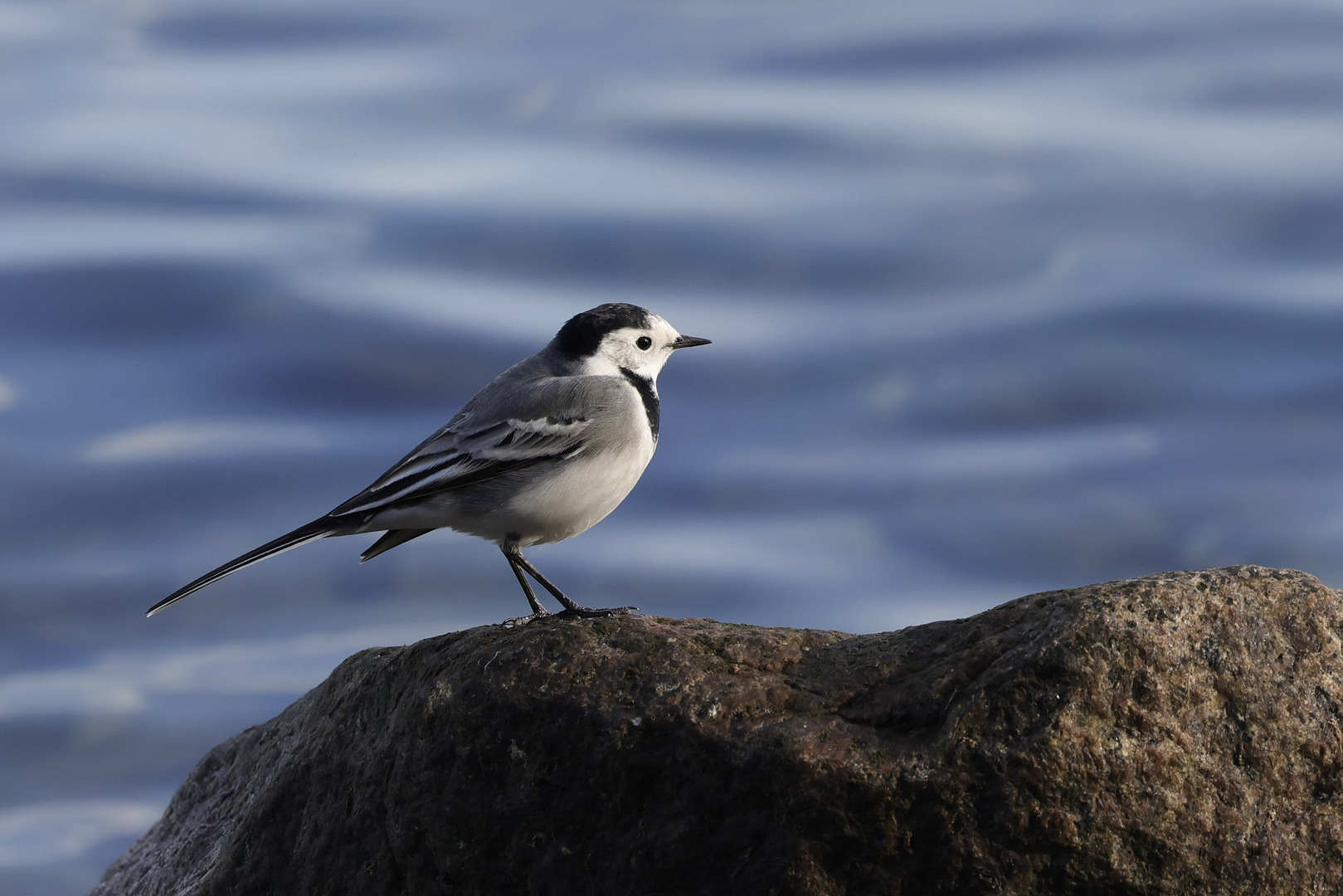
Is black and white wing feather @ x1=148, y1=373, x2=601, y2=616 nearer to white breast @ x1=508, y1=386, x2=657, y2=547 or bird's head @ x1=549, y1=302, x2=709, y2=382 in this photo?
white breast @ x1=508, y1=386, x2=657, y2=547

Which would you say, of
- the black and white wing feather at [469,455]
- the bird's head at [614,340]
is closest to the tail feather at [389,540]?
the black and white wing feather at [469,455]

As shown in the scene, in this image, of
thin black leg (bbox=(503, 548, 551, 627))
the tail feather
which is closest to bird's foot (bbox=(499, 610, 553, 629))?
thin black leg (bbox=(503, 548, 551, 627))

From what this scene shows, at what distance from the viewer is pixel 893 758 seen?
455cm

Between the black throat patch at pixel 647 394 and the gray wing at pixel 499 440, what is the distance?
35 cm

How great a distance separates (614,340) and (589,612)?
2287mm

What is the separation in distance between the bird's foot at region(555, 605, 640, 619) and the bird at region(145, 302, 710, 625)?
202mm

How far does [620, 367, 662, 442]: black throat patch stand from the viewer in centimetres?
776

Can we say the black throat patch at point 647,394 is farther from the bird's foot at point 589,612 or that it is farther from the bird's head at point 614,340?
the bird's foot at point 589,612

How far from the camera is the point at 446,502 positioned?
22.7ft

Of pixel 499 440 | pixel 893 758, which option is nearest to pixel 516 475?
pixel 499 440

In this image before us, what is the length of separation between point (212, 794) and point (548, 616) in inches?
89.3

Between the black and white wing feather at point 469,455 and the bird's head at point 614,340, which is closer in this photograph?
the black and white wing feather at point 469,455

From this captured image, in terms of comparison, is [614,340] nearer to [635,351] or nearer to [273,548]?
[635,351]

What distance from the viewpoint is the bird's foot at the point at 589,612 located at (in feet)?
19.4
